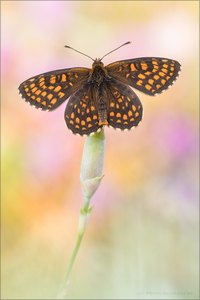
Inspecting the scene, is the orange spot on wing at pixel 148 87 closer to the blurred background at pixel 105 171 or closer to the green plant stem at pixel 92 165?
the green plant stem at pixel 92 165

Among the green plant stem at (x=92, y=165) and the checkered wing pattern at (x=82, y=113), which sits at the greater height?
the checkered wing pattern at (x=82, y=113)

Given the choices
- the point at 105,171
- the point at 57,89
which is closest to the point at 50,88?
the point at 57,89

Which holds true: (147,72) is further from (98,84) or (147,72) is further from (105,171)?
(105,171)

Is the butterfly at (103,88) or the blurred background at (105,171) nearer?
the butterfly at (103,88)

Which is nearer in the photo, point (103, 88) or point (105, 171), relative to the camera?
point (103, 88)

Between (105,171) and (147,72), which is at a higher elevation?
(147,72)

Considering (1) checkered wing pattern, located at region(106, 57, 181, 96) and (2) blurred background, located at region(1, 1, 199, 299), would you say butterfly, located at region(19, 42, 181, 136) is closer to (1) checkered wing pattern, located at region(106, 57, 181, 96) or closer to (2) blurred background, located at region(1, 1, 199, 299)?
(1) checkered wing pattern, located at region(106, 57, 181, 96)

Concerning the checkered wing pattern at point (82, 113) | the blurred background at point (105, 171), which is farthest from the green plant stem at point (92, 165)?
the blurred background at point (105, 171)
